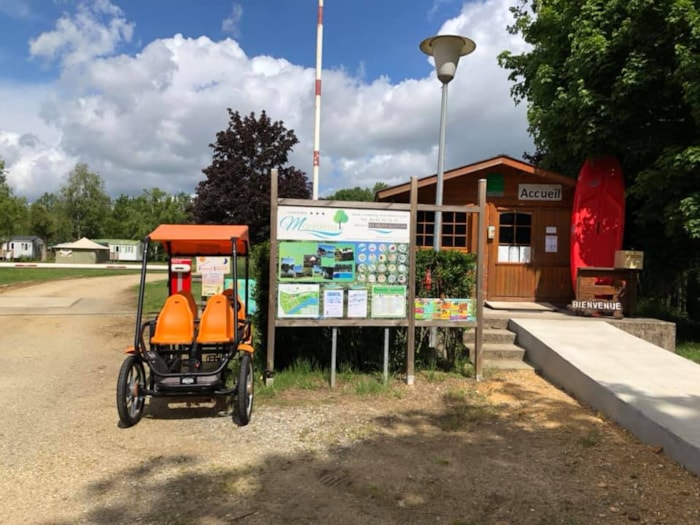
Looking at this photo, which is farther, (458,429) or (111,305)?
(111,305)

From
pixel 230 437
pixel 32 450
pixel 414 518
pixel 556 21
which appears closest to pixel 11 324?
pixel 32 450

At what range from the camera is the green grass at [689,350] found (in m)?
8.15

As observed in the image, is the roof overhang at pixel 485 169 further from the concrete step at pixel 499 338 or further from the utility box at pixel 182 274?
the utility box at pixel 182 274

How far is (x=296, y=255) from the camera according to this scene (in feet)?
21.5

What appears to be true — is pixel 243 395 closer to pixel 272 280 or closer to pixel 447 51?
pixel 272 280

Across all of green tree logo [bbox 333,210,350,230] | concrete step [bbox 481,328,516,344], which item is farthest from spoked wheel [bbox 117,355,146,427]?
concrete step [bbox 481,328,516,344]

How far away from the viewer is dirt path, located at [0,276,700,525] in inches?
140

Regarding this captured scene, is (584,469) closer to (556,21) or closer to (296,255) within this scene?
(296,255)

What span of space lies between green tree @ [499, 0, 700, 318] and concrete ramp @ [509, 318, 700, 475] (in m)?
2.24

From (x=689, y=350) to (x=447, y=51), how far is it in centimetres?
616

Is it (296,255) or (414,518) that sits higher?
(296,255)

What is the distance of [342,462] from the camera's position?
14.4ft

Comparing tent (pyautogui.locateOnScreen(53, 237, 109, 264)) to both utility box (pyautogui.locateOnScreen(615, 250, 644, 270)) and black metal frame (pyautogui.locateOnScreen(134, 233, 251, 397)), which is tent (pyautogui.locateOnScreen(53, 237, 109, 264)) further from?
utility box (pyautogui.locateOnScreen(615, 250, 644, 270))

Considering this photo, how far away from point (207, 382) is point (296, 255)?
1978mm
